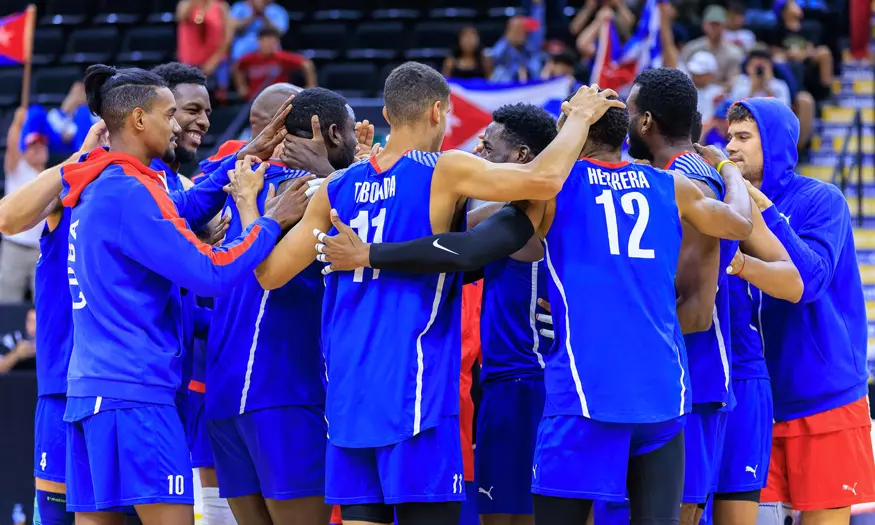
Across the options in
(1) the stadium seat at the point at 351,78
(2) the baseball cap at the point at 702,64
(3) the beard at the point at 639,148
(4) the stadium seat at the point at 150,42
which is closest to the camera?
(3) the beard at the point at 639,148

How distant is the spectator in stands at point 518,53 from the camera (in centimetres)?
1390

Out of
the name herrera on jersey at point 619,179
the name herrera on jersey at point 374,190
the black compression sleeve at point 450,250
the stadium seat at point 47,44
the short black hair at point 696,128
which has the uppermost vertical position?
the stadium seat at point 47,44

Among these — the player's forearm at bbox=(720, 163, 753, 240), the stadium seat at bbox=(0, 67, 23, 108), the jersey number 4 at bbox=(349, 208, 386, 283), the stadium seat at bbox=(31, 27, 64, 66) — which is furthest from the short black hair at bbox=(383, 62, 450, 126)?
the stadium seat at bbox=(31, 27, 64, 66)

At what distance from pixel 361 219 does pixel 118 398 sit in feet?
4.05

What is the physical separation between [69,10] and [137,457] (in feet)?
48.4

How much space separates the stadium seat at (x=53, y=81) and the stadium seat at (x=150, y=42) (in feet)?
2.28

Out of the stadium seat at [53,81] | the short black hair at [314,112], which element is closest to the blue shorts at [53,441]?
the short black hair at [314,112]

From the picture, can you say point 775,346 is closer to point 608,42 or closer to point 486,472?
point 486,472

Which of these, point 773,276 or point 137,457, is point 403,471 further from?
point 773,276

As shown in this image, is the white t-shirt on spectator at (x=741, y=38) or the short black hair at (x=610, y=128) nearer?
the short black hair at (x=610, y=128)

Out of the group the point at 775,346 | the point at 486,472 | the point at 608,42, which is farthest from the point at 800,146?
the point at 486,472

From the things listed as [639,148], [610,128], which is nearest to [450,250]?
[610,128]

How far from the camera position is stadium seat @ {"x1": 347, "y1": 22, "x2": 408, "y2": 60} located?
15.8 m

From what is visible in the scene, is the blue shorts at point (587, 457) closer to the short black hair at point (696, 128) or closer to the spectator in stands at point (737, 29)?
the short black hair at point (696, 128)
